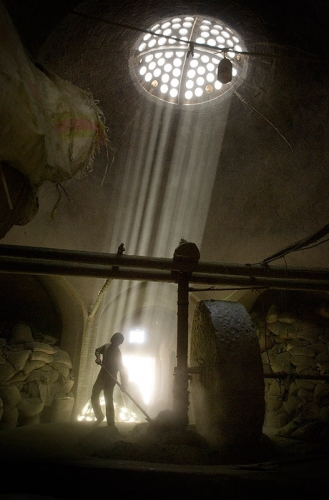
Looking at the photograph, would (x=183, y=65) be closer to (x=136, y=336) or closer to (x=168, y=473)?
(x=168, y=473)

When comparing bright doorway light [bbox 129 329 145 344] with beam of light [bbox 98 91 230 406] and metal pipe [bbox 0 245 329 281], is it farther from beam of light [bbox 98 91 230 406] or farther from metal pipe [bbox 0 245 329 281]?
metal pipe [bbox 0 245 329 281]

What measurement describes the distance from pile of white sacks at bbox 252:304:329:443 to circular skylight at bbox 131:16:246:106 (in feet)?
18.6

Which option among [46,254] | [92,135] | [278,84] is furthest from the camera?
[278,84]

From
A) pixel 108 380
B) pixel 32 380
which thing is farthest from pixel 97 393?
pixel 32 380

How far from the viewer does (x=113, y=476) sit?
6.93ft

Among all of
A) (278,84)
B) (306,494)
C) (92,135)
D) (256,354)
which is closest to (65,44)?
(92,135)

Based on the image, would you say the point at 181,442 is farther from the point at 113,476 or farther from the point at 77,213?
the point at 77,213

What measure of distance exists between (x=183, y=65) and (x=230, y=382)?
790 cm

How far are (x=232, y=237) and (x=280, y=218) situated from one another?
1.48m

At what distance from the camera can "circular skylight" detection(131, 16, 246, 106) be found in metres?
6.87

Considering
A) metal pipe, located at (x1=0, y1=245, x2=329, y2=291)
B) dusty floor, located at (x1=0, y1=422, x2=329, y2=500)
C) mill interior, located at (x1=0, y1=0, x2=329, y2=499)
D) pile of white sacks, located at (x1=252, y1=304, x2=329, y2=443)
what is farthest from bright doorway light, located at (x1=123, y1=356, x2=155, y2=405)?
dusty floor, located at (x1=0, y1=422, x2=329, y2=500)

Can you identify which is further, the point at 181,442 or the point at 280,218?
the point at 280,218

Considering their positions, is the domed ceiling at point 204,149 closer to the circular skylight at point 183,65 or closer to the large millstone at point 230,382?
the circular skylight at point 183,65

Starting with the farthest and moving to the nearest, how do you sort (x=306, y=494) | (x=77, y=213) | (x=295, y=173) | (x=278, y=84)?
(x=77, y=213), (x=295, y=173), (x=278, y=84), (x=306, y=494)
